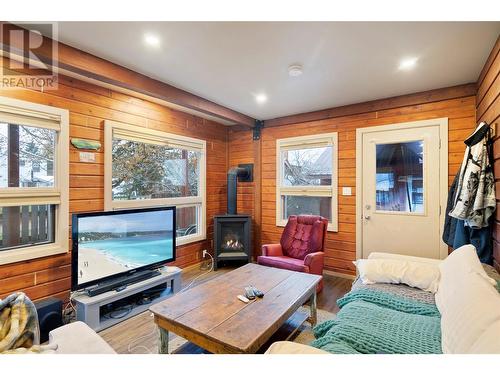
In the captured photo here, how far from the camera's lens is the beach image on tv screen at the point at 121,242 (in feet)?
7.29

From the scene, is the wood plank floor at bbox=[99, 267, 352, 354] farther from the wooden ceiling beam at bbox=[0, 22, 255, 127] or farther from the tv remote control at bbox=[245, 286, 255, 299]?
the wooden ceiling beam at bbox=[0, 22, 255, 127]

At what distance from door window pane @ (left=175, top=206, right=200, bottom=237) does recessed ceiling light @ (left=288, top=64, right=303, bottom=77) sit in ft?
7.78

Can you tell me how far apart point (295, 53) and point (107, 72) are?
65.5 inches

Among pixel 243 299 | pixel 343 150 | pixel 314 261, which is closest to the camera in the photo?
pixel 243 299

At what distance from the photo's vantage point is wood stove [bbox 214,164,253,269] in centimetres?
373

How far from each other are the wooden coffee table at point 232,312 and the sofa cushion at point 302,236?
86 centimetres

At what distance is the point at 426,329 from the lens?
1.36 meters

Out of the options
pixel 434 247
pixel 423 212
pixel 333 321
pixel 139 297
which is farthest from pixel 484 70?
pixel 139 297

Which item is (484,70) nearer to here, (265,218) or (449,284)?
(449,284)

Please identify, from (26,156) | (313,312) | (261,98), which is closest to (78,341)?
(313,312)

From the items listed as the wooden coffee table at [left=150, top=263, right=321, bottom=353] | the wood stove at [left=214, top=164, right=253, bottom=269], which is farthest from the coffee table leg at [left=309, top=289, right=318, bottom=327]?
the wood stove at [left=214, top=164, right=253, bottom=269]

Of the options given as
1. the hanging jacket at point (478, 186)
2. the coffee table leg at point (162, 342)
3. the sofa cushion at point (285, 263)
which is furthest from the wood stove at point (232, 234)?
the hanging jacket at point (478, 186)

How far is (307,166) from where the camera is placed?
3.83m

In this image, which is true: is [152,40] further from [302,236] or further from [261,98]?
[302,236]
